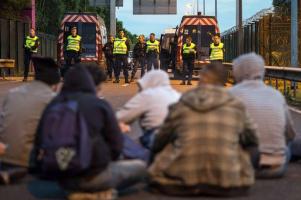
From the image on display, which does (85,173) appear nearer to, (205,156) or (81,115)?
(81,115)

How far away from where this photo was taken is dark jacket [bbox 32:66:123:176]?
6406 millimetres

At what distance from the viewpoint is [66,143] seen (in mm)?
6199

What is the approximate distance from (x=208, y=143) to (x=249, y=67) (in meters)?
1.45

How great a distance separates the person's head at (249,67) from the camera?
780 cm

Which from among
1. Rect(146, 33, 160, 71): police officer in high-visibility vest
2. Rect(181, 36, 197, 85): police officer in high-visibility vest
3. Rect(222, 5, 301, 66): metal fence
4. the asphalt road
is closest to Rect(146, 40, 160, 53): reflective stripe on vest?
Rect(146, 33, 160, 71): police officer in high-visibility vest

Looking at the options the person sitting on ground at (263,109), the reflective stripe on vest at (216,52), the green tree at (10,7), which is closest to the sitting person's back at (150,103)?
the person sitting on ground at (263,109)

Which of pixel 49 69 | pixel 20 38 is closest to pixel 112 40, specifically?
pixel 20 38

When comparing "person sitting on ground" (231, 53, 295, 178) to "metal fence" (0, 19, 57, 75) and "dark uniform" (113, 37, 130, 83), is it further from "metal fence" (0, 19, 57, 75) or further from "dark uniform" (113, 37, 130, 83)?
"metal fence" (0, 19, 57, 75)

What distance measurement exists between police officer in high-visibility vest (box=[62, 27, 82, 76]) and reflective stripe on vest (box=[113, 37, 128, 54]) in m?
1.52

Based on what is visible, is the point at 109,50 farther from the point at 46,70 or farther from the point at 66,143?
the point at 66,143

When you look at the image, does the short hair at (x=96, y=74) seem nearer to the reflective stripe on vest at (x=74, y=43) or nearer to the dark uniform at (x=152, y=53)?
the reflective stripe on vest at (x=74, y=43)

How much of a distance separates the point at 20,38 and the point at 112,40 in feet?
34.9

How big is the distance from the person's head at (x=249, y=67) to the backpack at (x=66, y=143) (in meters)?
2.23

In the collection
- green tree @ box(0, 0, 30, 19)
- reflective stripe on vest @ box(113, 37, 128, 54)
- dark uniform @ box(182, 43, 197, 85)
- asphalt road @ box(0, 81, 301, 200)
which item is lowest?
asphalt road @ box(0, 81, 301, 200)
